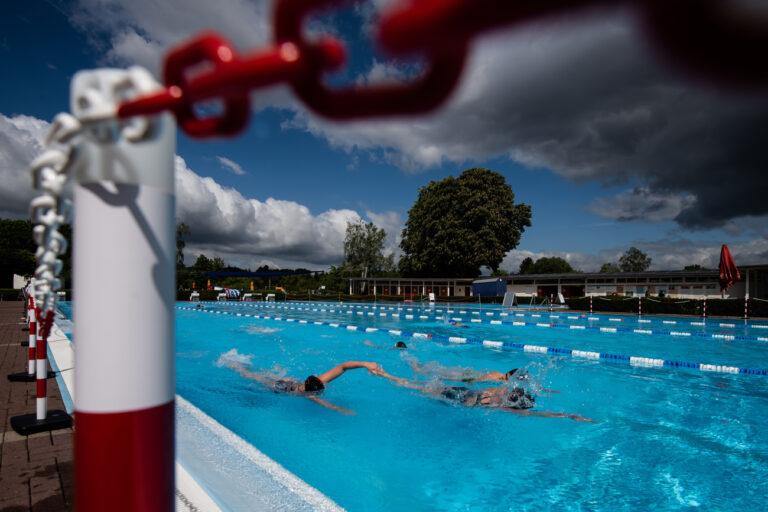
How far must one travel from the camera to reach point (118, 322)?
110 centimetres

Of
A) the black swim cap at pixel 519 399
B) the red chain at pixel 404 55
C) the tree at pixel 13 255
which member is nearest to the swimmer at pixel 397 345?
the black swim cap at pixel 519 399

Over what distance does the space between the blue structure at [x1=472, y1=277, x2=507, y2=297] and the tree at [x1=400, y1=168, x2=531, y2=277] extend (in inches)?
58.8

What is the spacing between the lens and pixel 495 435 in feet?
18.3

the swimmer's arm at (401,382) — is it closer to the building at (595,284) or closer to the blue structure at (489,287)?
the building at (595,284)

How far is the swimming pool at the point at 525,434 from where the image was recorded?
13.8ft

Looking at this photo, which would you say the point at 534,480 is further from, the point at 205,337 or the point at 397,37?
the point at 205,337

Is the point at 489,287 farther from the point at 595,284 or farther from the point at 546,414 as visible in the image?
the point at 546,414

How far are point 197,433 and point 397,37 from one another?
4089 mm

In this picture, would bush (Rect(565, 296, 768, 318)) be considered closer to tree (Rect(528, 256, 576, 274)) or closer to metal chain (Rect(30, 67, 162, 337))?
metal chain (Rect(30, 67, 162, 337))

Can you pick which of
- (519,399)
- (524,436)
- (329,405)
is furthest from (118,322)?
(519,399)

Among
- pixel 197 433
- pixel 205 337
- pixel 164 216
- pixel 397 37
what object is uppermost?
pixel 397 37

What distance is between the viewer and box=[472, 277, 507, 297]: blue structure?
3812 cm

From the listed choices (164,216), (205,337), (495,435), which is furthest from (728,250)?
(164,216)

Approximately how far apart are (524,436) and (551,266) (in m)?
93.5
